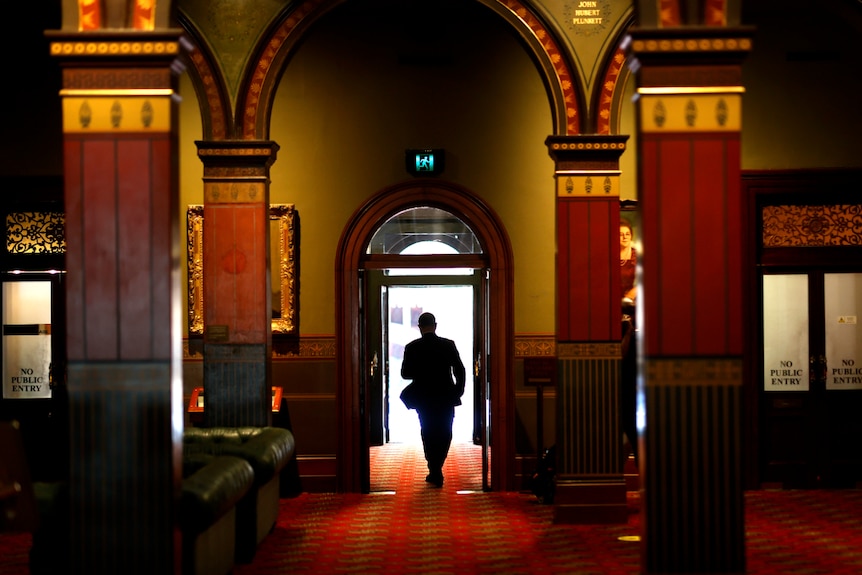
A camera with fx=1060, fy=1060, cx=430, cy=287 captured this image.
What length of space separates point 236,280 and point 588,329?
2500 mm

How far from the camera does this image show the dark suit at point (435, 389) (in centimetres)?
958

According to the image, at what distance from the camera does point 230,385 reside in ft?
24.5

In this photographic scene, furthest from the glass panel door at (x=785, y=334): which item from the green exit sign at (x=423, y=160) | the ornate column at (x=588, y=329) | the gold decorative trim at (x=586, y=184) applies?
the green exit sign at (x=423, y=160)

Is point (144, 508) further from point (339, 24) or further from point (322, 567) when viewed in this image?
point (339, 24)

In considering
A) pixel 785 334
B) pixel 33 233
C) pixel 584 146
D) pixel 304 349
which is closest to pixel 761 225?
pixel 785 334

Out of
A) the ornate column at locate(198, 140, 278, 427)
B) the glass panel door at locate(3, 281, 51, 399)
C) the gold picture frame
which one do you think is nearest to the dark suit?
the gold picture frame

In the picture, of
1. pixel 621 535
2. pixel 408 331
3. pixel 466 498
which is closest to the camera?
pixel 621 535

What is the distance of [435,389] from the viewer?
9578 millimetres

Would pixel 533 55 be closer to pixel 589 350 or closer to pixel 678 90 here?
pixel 589 350

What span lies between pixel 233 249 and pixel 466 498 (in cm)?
305

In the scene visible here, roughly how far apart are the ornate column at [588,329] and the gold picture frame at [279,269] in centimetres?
277

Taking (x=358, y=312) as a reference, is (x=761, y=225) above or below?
above

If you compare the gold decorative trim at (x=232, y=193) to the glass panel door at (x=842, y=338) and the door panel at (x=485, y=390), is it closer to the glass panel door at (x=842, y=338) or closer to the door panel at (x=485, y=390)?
the door panel at (x=485, y=390)

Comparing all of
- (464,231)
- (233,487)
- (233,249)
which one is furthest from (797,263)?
(233,487)
